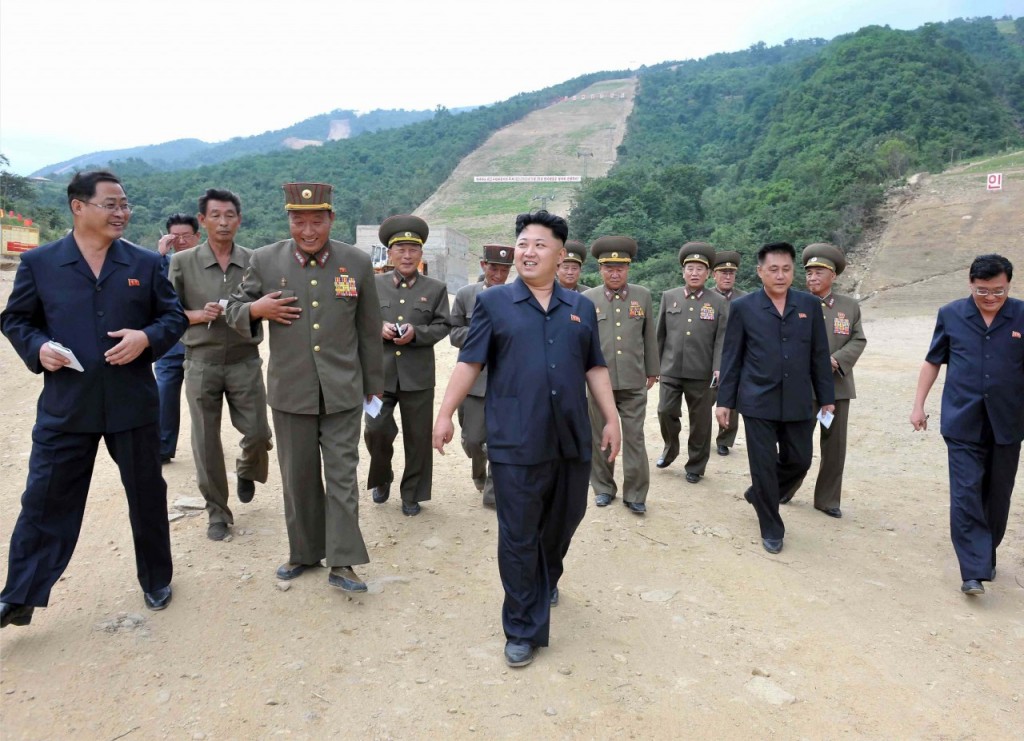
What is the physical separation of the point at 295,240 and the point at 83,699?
7.90 ft

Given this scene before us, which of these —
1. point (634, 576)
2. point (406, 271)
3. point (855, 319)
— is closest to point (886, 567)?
point (634, 576)

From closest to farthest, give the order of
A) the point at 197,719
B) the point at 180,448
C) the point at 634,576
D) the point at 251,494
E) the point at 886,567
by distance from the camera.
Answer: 1. the point at 197,719
2. the point at 634,576
3. the point at 886,567
4. the point at 251,494
5. the point at 180,448

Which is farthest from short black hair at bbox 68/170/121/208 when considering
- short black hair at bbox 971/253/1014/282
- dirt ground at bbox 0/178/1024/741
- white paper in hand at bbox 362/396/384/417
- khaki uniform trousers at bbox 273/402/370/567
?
short black hair at bbox 971/253/1014/282

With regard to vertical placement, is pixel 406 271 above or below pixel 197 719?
above

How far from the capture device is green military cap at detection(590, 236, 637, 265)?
19.4 feet

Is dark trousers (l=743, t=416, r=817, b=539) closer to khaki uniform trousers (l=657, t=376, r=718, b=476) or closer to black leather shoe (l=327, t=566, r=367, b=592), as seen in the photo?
khaki uniform trousers (l=657, t=376, r=718, b=476)

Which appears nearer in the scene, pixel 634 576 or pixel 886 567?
pixel 634 576

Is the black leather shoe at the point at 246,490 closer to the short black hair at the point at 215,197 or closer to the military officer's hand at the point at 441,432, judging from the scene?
the short black hair at the point at 215,197

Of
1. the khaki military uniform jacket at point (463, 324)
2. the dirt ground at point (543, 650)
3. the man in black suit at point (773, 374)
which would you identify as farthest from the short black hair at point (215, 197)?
the man in black suit at point (773, 374)

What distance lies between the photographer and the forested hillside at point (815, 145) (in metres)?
32.0

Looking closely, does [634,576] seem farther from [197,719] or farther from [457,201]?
[457,201]

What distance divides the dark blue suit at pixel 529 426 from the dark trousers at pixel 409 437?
197cm

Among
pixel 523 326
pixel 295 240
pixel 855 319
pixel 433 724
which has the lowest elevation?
pixel 433 724

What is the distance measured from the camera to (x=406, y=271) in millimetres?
5539
